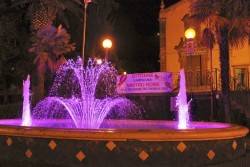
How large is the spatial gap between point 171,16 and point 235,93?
1367cm

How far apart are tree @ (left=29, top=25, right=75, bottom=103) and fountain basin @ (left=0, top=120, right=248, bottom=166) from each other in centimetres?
1618

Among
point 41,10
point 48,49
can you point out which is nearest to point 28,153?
point 48,49

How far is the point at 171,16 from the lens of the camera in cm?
3322

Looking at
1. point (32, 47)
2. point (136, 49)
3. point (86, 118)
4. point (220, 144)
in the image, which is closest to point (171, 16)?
point (32, 47)

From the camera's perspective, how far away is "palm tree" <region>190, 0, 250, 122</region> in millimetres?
19156

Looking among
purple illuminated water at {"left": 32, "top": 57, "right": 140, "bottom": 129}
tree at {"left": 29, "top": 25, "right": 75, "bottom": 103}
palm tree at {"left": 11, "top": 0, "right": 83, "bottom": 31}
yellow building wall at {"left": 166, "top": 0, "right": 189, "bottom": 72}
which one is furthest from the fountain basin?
yellow building wall at {"left": 166, "top": 0, "right": 189, "bottom": 72}

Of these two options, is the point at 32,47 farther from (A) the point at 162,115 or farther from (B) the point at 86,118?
(B) the point at 86,118

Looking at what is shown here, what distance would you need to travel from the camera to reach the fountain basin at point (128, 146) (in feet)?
26.9

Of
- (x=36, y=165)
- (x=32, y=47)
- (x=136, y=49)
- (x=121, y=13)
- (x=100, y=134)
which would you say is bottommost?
(x=36, y=165)

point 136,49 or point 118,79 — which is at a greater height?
point 136,49

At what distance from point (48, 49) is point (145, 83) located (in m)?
Result: 7.21

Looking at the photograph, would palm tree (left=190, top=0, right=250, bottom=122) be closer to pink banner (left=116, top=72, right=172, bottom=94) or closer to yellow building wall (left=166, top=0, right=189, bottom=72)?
pink banner (left=116, top=72, right=172, bottom=94)

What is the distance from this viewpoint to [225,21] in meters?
19.3

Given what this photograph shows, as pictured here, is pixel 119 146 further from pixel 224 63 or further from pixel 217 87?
pixel 217 87
